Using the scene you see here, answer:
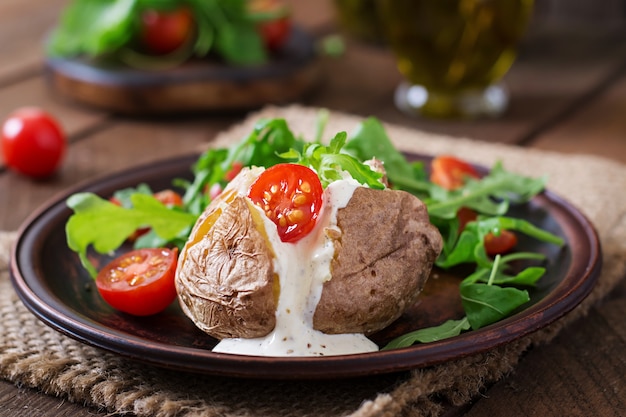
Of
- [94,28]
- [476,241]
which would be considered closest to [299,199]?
[476,241]

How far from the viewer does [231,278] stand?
1.63 m

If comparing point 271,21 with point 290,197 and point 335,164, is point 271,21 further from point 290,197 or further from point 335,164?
point 290,197

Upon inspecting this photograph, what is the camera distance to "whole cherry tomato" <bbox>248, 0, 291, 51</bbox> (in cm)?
363

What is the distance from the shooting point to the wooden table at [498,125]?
171cm

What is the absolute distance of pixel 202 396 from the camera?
1630 millimetres

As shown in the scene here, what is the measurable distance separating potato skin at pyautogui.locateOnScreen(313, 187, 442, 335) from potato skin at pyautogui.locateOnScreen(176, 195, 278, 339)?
110 millimetres

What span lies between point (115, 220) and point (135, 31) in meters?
1.72

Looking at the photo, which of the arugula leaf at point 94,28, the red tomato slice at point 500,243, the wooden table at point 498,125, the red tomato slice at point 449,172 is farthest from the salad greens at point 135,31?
the red tomato slice at point 500,243

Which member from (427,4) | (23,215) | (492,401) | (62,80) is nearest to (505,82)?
(427,4)

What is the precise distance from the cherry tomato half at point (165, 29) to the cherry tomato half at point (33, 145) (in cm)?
69

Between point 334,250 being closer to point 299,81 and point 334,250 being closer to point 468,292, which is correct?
point 468,292

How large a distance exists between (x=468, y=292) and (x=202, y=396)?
1.76 feet

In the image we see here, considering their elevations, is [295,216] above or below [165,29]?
above

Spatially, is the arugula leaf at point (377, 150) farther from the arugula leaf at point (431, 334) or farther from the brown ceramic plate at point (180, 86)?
the brown ceramic plate at point (180, 86)
